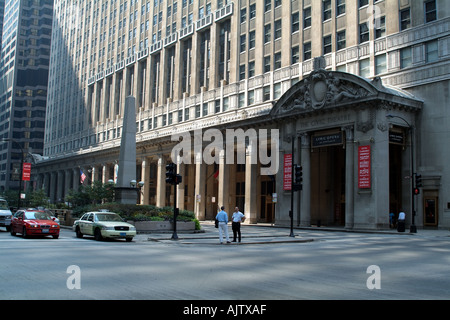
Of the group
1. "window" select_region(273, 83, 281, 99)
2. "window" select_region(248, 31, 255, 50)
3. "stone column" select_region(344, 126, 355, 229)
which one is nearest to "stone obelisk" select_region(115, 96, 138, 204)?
"stone column" select_region(344, 126, 355, 229)

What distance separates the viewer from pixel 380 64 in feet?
135

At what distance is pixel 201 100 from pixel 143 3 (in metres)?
26.9

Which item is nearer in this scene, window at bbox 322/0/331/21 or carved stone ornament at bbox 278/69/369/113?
carved stone ornament at bbox 278/69/369/113

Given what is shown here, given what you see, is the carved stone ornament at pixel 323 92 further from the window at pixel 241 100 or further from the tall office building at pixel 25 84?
the tall office building at pixel 25 84

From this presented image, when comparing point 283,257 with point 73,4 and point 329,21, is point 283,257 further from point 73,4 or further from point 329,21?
point 73,4

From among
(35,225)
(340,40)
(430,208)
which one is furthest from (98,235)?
(340,40)

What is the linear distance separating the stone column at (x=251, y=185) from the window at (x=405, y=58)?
17258 millimetres

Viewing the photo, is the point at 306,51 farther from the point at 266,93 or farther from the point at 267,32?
the point at 267,32

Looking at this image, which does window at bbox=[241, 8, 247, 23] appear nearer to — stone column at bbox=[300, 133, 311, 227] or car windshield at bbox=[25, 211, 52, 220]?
stone column at bbox=[300, 133, 311, 227]

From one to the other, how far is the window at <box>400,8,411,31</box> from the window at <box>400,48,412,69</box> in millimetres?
2084

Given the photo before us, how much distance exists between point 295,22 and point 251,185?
18488 mm

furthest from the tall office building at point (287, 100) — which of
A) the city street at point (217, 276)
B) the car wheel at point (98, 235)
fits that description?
the city street at point (217, 276)

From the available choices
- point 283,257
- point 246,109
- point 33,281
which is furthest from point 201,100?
point 33,281

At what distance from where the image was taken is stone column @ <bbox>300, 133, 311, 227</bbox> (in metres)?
42.1
